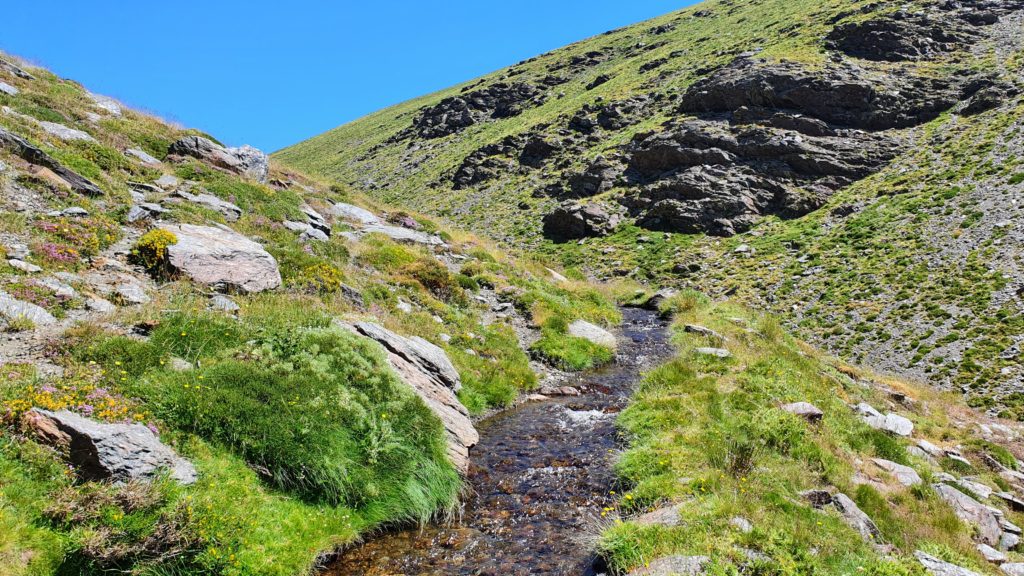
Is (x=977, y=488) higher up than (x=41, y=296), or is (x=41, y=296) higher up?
(x=41, y=296)

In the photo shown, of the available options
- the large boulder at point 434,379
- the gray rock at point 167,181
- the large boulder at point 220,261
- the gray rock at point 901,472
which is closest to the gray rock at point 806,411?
the gray rock at point 901,472

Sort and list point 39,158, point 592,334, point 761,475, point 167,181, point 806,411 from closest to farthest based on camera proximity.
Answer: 1. point 761,475
2. point 806,411
3. point 39,158
4. point 167,181
5. point 592,334

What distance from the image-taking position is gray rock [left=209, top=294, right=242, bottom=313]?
11.0 m

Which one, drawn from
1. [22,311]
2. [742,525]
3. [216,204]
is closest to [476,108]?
[216,204]

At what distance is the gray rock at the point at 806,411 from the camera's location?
36.2 feet

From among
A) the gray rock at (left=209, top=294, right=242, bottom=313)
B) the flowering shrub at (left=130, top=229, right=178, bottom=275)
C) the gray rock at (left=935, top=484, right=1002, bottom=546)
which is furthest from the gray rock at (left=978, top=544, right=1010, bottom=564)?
the flowering shrub at (left=130, top=229, right=178, bottom=275)

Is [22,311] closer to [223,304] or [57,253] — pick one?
[57,253]

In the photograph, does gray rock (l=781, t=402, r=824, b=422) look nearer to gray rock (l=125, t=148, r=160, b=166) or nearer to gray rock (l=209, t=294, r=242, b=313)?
gray rock (l=209, t=294, r=242, b=313)

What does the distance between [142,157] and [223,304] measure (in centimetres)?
1383

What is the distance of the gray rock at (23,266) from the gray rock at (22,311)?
51.6 inches

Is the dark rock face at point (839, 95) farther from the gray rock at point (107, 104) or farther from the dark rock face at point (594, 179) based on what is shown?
the gray rock at point (107, 104)

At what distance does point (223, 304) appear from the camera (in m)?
11.2

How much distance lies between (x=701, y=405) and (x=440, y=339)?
26.0ft

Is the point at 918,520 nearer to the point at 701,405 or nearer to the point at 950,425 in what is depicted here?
the point at 701,405
